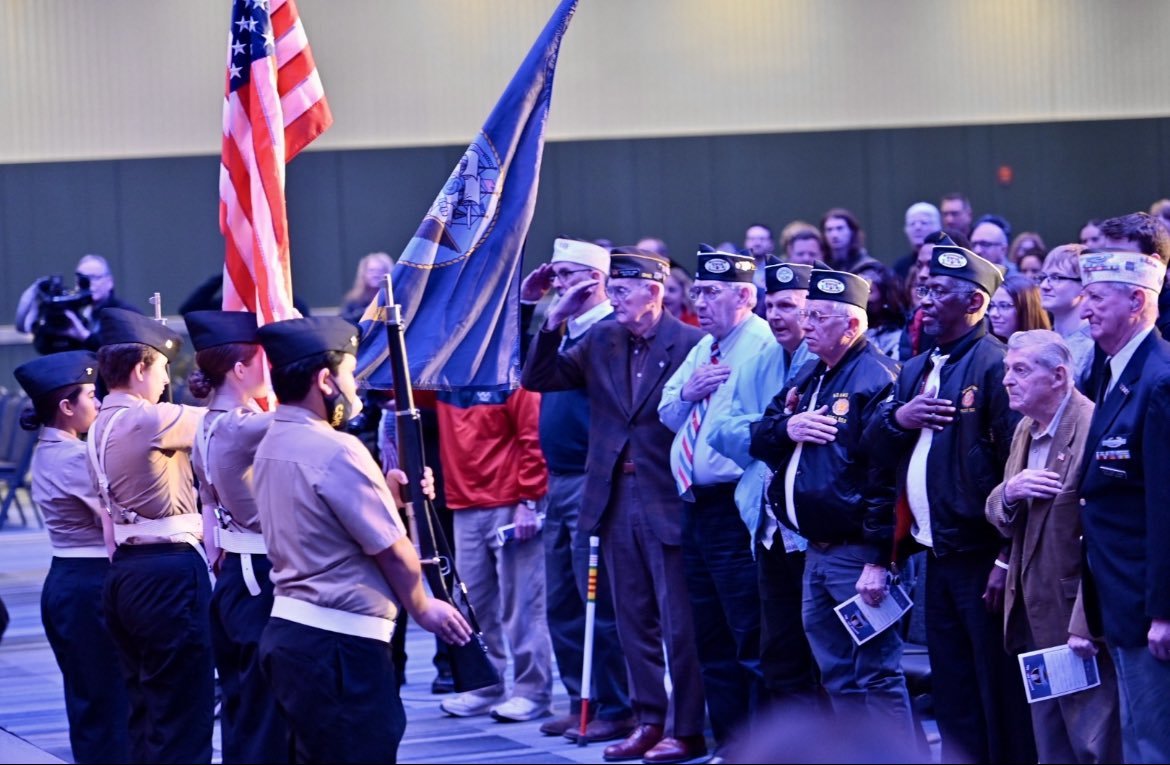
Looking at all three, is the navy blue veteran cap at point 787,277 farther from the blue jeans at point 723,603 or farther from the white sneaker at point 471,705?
the white sneaker at point 471,705

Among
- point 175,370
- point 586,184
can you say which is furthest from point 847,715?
point 586,184

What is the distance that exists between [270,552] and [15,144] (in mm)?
12446

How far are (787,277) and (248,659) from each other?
2499mm

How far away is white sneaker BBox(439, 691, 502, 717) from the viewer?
8.09 m

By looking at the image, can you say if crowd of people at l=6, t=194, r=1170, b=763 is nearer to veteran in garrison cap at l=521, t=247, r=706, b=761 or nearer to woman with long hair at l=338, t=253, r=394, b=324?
veteran in garrison cap at l=521, t=247, r=706, b=761

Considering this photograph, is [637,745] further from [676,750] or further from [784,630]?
[784,630]

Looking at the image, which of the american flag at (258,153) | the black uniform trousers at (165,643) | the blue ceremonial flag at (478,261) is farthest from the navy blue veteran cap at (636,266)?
the black uniform trousers at (165,643)

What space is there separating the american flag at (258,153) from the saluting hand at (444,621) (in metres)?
2.12

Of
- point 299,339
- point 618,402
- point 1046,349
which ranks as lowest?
point 618,402

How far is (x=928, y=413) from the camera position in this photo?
5.74 meters

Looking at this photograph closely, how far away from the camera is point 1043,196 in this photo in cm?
1673

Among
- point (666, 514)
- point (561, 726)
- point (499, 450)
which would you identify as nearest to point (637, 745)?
point (561, 726)

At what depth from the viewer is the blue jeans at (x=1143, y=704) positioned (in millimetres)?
4848

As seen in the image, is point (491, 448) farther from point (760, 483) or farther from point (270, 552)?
point (270, 552)
